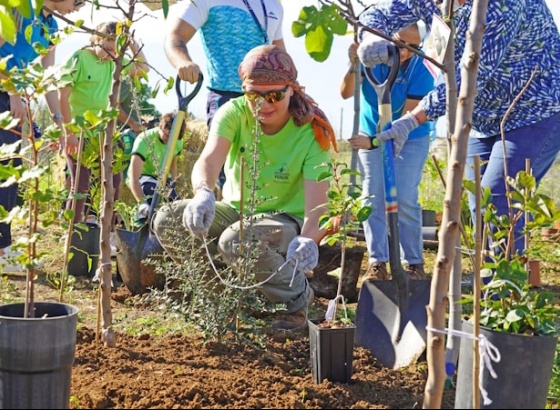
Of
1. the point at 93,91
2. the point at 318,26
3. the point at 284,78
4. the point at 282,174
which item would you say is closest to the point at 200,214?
the point at 282,174

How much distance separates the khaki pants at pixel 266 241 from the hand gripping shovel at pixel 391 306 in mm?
336

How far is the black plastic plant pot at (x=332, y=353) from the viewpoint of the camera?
105 inches

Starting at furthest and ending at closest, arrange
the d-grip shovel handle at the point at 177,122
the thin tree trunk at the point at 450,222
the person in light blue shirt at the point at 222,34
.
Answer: the person in light blue shirt at the point at 222,34 < the d-grip shovel handle at the point at 177,122 < the thin tree trunk at the point at 450,222

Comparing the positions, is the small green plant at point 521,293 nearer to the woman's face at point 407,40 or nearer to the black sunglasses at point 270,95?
the black sunglasses at point 270,95

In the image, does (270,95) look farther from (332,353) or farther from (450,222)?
(450,222)

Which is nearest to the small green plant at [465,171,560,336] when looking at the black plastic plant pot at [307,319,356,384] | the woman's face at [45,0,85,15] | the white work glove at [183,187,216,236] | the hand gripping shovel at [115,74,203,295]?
the black plastic plant pot at [307,319,356,384]

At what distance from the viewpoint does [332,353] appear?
Answer: 2684 mm

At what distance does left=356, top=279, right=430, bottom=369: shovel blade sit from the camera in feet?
10.4

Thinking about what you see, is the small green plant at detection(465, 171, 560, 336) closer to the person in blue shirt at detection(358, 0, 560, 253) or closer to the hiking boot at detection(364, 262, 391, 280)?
the person in blue shirt at detection(358, 0, 560, 253)

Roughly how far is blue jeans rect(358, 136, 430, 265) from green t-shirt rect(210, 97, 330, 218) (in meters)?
0.68

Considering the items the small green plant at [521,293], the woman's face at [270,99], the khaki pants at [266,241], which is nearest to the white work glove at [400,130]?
the woman's face at [270,99]

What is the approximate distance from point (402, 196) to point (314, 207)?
1.02 m

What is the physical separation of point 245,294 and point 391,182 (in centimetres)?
85

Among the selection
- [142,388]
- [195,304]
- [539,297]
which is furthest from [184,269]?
[539,297]
